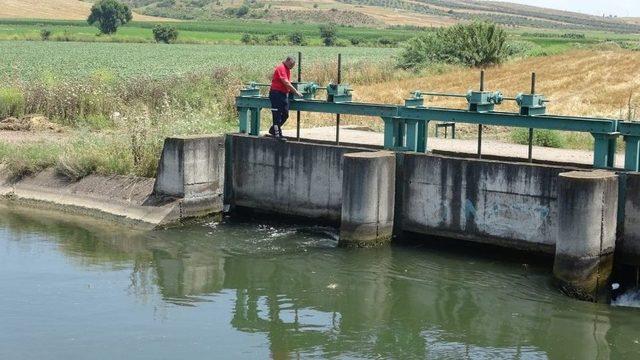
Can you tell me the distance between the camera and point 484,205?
15.6 m

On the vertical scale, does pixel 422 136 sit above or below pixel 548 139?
above

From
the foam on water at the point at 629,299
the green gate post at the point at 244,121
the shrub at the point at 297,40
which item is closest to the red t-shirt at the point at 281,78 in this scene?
the green gate post at the point at 244,121

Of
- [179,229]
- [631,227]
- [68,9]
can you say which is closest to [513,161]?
[631,227]

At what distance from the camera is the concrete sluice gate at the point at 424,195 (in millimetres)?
13633

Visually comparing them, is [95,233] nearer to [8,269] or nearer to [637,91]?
[8,269]

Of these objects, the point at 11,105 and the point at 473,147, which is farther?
the point at 11,105

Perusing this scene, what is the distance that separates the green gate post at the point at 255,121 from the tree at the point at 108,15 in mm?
87440

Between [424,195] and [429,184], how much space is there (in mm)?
200

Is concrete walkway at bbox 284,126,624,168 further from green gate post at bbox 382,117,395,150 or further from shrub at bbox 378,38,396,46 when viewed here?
shrub at bbox 378,38,396,46

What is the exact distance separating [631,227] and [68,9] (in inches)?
5058

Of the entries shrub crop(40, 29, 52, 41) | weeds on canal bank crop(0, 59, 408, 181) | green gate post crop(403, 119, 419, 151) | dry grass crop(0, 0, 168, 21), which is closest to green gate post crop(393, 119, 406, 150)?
green gate post crop(403, 119, 419, 151)

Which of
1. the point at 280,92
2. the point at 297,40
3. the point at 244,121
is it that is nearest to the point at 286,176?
the point at 280,92

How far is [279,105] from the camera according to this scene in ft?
59.5

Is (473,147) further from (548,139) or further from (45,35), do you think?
(45,35)
